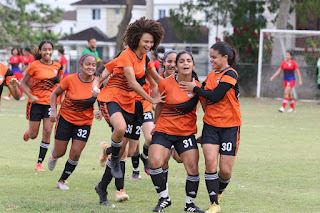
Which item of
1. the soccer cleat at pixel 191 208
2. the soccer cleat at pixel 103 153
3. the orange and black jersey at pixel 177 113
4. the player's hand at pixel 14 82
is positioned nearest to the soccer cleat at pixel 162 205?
the soccer cleat at pixel 191 208

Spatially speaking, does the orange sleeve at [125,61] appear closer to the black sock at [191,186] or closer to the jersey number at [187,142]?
the jersey number at [187,142]

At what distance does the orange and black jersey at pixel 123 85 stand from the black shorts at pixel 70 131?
115 centimetres

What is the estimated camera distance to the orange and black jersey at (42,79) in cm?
1034

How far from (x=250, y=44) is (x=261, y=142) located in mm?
16252

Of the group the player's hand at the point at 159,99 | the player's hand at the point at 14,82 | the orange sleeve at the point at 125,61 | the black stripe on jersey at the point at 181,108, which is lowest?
the black stripe on jersey at the point at 181,108

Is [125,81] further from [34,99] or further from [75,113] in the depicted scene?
[34,99]

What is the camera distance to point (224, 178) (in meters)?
7.10

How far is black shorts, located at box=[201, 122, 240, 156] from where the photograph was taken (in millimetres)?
6879

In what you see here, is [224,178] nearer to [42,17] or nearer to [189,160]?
[189,160]

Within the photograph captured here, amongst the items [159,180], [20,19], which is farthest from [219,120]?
[20,19]

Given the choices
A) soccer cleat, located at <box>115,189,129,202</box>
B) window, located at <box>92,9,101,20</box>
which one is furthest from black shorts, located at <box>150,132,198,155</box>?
window, located at <box>92,9,101,20</box>

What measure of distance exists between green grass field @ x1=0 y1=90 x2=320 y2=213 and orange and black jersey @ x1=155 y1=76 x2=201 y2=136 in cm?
96

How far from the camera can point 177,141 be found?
702 centimetres

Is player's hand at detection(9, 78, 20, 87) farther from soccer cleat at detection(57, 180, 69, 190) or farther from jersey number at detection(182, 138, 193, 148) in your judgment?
jersey number at detection(182, 138, 193, 148)
